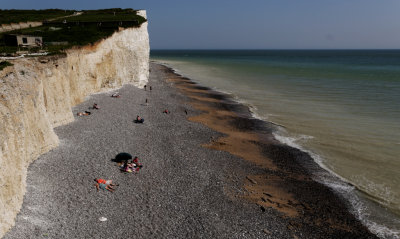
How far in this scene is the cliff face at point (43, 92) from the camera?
41.7 feet

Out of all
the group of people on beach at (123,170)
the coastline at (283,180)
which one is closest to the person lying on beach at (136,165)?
the group of people on beach at (123,170)

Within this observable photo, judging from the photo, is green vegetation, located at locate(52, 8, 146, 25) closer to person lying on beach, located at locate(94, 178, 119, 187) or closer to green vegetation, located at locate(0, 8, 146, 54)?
green vegetation, located at locate(0, 8, 146, 54)

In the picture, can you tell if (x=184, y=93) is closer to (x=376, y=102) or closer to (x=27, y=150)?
(x=376, y=102)

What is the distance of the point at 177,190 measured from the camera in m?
17.0

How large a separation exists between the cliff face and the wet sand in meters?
0.94

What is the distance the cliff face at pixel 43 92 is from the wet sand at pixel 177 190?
37.1 inches

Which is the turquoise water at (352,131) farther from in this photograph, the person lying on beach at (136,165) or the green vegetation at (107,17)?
the green vegetation at (107,17)

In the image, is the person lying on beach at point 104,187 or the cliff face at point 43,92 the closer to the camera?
the cliff face at point 43,92

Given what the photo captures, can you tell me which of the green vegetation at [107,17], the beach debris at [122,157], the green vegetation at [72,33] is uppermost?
the green vegetation at [107,17]

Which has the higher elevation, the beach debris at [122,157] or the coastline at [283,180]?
the beach debris at [122,157]

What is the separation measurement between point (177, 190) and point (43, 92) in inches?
581

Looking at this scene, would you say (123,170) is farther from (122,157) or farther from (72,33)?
(72,33)

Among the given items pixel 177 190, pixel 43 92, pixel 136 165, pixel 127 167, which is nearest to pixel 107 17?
pixel 43 92

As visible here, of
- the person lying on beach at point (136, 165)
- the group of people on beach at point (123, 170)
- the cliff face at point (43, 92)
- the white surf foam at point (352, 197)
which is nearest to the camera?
the cliff face at point (43, 92)
